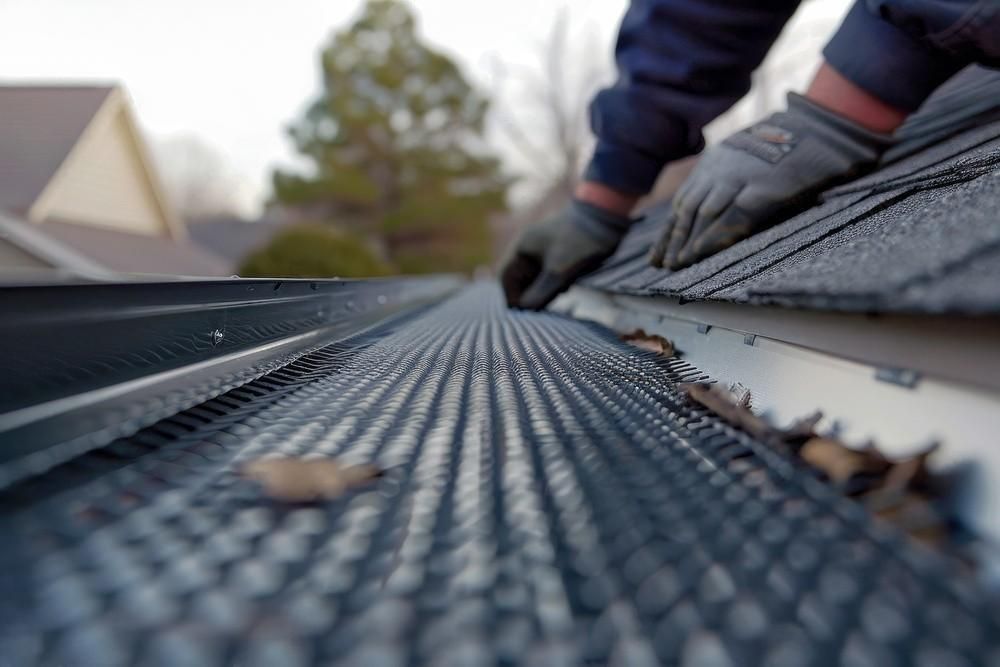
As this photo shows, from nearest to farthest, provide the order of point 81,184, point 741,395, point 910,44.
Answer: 1. point 741,395
2. point 910,44
3. point 81,184

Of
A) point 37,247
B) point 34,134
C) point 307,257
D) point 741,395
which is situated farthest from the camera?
point 307,257

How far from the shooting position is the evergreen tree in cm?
2023

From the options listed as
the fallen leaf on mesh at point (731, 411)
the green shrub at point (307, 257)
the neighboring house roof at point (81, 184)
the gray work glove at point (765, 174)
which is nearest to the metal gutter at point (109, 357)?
the fallen leaf on mesh at point (731, 411)

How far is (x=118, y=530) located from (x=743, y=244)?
4.67 feet

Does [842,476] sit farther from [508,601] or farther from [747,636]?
[508,601]

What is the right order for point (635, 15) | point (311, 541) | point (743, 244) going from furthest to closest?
point (635, 15) < point (743, 244) < point (311, 541)

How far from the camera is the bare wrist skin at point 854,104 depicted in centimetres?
161

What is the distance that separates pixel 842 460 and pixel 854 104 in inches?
55.8

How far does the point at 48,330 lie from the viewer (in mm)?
656

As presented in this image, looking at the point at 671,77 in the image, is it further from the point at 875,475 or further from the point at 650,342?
the point at 875,475

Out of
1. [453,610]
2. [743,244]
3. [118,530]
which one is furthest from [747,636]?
[743,244]

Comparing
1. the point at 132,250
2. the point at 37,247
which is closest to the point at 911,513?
the point at 37,247

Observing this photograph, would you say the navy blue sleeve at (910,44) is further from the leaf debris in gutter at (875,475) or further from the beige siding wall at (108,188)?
the beige siding wall at (108,188)

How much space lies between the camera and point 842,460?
2.17 feet
